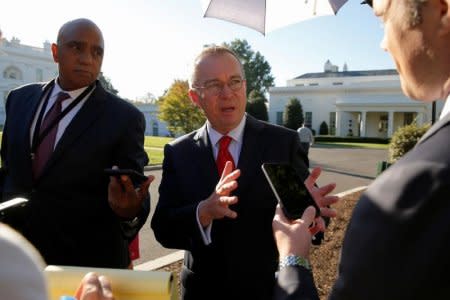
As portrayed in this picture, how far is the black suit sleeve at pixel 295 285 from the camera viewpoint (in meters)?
1.29

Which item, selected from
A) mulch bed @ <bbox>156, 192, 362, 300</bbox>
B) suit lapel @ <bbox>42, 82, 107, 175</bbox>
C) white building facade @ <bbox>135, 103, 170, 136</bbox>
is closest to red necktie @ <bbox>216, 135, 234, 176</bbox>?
suit lapel @ <bbox>42, 82, 107, 175</bbox>

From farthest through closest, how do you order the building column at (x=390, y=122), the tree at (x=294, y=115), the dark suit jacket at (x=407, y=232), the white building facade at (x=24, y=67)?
1. the white building facade at (x=24, y=67)
2. the building column at (x=390, y=122)
3. the tree at (x=294, y=115)
4. the dark suit jacket at (x=407, y=232)

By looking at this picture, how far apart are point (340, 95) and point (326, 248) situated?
64.1 meters

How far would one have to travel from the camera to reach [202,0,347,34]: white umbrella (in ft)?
13.8

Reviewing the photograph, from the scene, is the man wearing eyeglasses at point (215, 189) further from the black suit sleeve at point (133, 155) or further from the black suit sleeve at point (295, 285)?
the black suit sleeve at point (295, 285)

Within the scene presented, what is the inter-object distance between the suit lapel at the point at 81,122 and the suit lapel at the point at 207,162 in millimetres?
700

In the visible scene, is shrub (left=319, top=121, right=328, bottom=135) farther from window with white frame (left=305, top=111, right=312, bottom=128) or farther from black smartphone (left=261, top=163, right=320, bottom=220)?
black smartphone (left=261, top=163, right=320, bottom=220)

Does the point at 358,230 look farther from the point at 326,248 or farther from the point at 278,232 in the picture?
the point at 326,248

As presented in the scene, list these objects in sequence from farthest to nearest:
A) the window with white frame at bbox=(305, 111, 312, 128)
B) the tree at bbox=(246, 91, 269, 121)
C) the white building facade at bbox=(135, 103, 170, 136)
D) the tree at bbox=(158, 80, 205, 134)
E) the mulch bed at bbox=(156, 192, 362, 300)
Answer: the window with white frame at bbox=(305, 111, 312, 128), the white building facade at bbox=(135, 103, 170, 136), the tree at bbox=(246, 91, 269, 121), the tree at bbox=(158, 80, 205, 134), the mulch bed at bbox=(156, 192, 362, 300)

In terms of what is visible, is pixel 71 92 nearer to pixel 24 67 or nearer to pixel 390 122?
pixel 390 122

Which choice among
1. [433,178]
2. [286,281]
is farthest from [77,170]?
[433,178]

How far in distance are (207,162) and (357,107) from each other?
63841mm

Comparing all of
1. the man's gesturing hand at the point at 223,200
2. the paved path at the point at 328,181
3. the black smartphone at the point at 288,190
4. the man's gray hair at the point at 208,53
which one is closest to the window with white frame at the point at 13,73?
the paved path at the point at 328,181

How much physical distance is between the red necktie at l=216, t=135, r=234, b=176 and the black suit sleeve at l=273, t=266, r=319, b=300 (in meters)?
1.28
